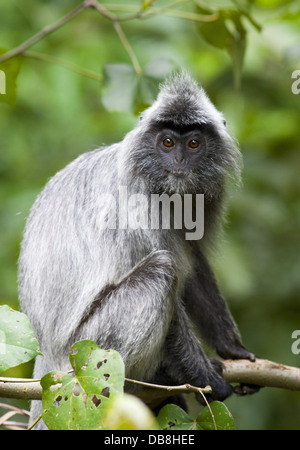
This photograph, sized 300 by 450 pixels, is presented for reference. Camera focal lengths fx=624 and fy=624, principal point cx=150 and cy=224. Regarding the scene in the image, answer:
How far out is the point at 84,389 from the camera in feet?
9.24

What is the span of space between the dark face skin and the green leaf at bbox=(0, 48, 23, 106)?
1.19m

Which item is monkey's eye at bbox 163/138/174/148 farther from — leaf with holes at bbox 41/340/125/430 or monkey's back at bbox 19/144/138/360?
leaf with holes at bbox 41/340/125/430

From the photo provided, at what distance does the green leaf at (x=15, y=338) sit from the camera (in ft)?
9.24

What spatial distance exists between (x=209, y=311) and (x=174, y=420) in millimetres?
2271

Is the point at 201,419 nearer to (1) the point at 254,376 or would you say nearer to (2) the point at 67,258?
(1) the point at 254,376


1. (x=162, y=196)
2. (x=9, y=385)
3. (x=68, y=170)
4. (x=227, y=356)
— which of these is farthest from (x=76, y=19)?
(x=9, y=385)

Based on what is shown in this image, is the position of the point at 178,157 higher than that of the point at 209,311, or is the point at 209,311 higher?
the point at 178,157

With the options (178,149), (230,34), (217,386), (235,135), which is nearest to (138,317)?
(217,386)

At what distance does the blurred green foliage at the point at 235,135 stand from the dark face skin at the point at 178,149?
6.57ft

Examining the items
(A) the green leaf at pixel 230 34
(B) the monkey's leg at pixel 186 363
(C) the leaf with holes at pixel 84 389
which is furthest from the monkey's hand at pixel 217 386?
(A) the green leaf at pixel 230 34

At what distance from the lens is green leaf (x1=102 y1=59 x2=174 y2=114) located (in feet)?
16.9

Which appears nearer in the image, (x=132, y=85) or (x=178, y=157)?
(x=178, y=157)

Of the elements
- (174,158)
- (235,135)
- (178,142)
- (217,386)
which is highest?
(235,135)
